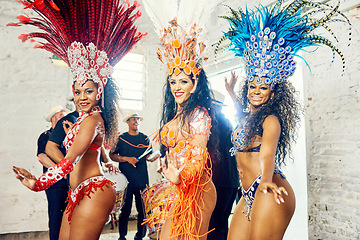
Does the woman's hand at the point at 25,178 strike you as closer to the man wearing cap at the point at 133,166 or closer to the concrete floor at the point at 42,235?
the man wearing cap at the point at 133,166

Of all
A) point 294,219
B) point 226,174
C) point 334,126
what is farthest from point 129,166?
point 334,126

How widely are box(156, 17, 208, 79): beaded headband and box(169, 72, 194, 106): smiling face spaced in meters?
0.04

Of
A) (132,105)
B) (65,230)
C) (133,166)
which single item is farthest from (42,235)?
(65,230)

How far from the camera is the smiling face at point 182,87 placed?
2592mm

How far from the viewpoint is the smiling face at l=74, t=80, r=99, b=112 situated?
8.68ft

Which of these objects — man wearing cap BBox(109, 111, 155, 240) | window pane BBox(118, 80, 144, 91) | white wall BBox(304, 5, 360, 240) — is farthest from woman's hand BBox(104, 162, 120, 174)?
A: window pane BBox(118, 80, 144, 91)

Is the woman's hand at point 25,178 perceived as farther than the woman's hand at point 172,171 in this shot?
No

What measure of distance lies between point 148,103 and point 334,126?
4386mm

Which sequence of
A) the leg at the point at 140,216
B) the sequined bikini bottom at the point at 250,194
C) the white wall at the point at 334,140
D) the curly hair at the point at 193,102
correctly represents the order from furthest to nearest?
the leg at the point at 140,216, the white wall at the point at 334,140, the curly hair at the point at 193,102, the sequined bikini bottom at the point at 250,194

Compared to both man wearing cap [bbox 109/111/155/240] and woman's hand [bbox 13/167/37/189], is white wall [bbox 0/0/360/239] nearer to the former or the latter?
man wearing cap [bbox 109/111/155/240]

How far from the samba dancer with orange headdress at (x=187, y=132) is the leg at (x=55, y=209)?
1.65 m

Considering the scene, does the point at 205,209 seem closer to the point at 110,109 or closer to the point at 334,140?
the point at 110,109

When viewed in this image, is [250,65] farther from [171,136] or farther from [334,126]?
[334,126]

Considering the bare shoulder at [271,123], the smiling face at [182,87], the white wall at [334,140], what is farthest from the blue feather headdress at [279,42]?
the white wall at [334,140]
